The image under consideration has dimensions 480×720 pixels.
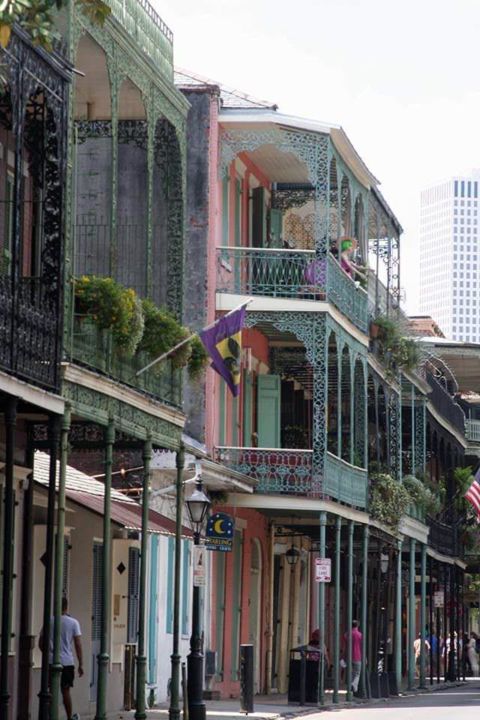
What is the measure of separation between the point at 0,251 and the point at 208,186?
14974 mm

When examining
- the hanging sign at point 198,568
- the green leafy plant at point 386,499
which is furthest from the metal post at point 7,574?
the green leafy plant at point 386,499

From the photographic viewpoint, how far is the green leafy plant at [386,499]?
40812 millimetres

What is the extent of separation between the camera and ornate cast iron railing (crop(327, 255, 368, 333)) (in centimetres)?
3556

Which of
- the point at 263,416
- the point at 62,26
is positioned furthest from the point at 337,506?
the point at 62,26

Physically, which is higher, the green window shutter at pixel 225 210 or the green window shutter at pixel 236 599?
the green window shutter at pixel 225 210

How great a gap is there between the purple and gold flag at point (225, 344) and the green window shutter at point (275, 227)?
1360 cm

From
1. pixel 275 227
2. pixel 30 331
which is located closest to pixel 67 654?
pixel 30 331

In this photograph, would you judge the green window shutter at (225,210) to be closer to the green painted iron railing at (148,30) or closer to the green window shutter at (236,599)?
the green window shutter at (236,599)

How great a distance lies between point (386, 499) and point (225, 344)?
1643 cm

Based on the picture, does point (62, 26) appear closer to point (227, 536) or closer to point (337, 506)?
point (227, 536)

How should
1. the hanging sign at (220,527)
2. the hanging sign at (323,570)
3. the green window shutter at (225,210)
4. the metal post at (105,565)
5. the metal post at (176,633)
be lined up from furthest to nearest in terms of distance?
the green window shutter at (225,210), the hanging sign at (323,570), the hanging sign at (220,527), the metal post at (176,633), the metal post at (105,565)

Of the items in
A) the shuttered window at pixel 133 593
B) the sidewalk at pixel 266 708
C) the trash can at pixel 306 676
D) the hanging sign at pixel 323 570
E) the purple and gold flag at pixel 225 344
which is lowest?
the sidewalk at pixel 266 708

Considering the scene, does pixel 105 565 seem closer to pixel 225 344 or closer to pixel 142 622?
pixel 142 622

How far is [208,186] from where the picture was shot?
112 ft
